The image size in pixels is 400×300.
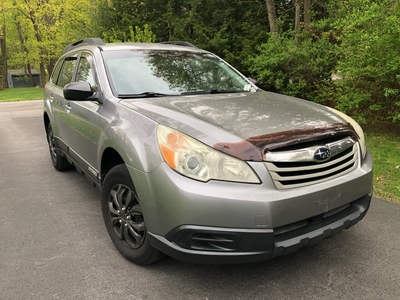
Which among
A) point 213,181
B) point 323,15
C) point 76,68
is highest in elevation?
point 323,15

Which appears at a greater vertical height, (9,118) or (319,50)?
(319,50)

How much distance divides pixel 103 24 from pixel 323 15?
365 inches

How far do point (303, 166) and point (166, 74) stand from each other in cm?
191

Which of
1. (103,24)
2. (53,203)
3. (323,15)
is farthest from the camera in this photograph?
(103,24)

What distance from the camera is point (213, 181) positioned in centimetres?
230

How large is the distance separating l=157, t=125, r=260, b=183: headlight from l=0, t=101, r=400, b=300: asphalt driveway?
881 millimetres

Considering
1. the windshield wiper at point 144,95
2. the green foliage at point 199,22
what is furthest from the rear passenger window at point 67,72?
the green foliage at point 199,22

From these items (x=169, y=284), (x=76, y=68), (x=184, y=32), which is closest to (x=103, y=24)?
(x=184, y=32)

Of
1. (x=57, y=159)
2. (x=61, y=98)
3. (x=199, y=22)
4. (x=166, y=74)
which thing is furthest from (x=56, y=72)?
(x=199, y=22)

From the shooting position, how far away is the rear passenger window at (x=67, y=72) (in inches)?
182

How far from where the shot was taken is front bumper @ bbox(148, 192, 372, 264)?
228cm

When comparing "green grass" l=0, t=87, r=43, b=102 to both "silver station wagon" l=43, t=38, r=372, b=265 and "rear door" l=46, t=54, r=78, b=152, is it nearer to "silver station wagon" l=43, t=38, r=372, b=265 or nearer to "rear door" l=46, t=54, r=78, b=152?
"rear door" l=46, t=54, r=78, b=152

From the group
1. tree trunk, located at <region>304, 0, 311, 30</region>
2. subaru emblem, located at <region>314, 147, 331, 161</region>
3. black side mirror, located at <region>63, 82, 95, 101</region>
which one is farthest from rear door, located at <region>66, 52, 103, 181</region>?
tree trunk, located at <region>304, 0, 311, 30</region>

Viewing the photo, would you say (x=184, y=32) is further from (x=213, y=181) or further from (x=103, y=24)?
(x=213, y=181)
